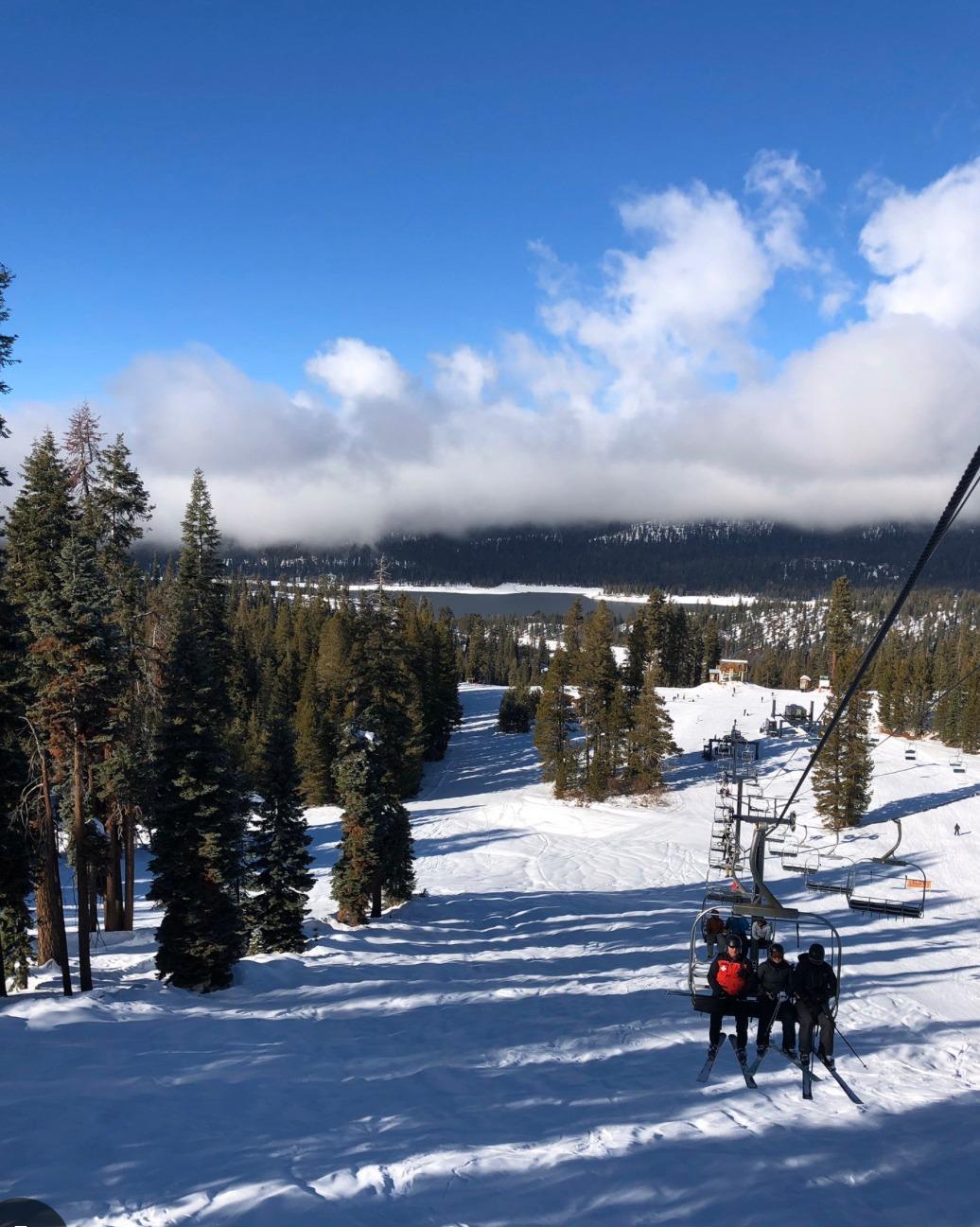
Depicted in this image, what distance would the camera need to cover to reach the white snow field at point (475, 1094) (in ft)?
28.0

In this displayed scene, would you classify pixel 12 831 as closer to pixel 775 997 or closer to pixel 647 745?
pixel 775 997

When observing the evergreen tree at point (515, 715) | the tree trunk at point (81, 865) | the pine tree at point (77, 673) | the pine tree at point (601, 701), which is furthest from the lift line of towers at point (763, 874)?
the evergreen tree at point (515, 715)

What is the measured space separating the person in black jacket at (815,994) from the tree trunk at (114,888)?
20215 millimetres

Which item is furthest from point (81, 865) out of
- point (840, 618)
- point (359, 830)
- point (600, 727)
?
point (840, 618)

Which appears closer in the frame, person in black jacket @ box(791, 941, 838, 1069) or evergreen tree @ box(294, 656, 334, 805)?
person in black jacket @ box(791, 941, 838, 1069)

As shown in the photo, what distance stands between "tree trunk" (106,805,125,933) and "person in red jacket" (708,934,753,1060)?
19.0 meters

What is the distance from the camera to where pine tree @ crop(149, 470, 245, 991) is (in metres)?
17.8

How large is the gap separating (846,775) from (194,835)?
130 ft

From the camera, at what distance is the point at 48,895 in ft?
59.9

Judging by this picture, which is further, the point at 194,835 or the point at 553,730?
the point at 553,730

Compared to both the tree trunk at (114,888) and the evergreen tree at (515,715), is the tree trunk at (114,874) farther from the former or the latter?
the evergreen tree at (515,715)

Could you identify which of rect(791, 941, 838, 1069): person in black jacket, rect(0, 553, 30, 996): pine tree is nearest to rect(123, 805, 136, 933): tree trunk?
rect(0, 553, 30, 996): pine tree

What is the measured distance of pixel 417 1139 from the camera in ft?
32.7

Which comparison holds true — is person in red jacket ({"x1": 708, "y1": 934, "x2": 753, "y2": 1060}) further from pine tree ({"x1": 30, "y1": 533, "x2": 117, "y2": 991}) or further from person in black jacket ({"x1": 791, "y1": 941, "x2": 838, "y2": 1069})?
pine tree ({"x1": 30, "y1": 533, "x2": 117, "y2": 991})
